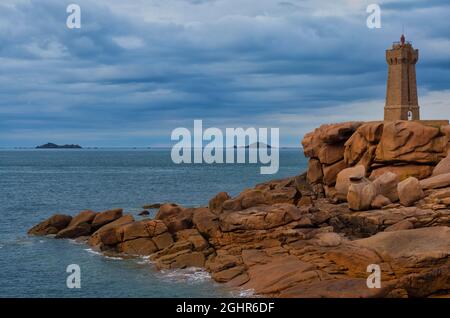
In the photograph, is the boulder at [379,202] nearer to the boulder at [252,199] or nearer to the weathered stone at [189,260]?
the boulder at [252,199]

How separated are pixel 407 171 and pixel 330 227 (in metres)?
9.36

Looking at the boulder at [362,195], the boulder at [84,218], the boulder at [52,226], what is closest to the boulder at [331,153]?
the boulder at [362,195]

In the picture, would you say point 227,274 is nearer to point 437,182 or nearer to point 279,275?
point 279,275

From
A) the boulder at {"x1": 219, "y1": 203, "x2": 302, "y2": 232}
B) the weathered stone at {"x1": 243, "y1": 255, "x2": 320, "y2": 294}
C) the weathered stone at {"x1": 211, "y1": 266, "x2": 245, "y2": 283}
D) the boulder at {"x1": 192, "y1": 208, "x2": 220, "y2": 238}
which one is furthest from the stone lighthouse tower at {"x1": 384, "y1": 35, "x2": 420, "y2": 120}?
the weathered stone at {"x1": 211, "y1": 266, "x2": 245, "y2": 283}

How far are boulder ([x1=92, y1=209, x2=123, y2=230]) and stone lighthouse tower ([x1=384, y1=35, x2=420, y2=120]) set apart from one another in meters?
28.1

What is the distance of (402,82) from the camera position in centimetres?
5400

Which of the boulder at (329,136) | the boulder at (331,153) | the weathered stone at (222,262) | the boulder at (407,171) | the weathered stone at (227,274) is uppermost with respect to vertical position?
the boulder at (329,136)

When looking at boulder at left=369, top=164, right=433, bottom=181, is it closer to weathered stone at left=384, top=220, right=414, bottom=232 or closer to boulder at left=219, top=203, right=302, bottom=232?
boulder at left=219, top=203, right=302, bottom=232

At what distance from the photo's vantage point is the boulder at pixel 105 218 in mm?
44438

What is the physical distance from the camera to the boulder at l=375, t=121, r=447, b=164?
3988cm

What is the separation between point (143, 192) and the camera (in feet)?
272

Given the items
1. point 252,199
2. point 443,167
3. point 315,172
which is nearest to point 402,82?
point 315,172

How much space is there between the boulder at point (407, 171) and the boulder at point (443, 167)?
1.47m
